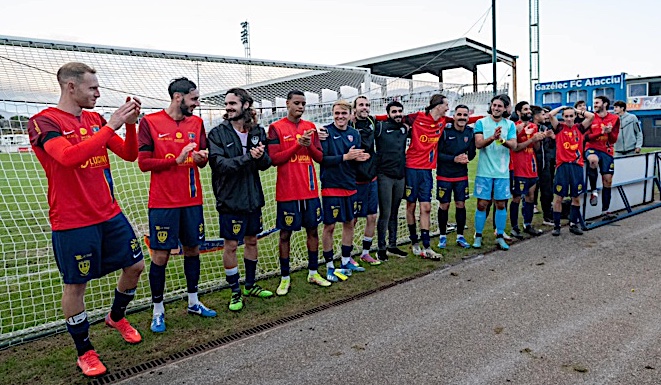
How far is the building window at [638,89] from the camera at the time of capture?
3238cm

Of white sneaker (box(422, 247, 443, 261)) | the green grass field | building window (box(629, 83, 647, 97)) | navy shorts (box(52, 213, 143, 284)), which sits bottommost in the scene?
white sneaker (box(422, 247, 443, 261))

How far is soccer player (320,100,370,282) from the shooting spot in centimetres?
516

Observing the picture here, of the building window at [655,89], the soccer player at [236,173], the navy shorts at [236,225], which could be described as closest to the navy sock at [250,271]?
the soccer player at [236,173]

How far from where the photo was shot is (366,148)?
219 inches

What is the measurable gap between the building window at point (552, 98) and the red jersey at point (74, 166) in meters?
30.8

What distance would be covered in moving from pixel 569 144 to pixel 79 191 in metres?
6.81

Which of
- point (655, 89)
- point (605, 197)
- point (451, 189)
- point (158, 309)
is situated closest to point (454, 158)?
point (451, 189)

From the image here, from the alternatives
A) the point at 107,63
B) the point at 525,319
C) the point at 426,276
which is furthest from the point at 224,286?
the point at 525,319

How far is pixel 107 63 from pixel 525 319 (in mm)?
4769

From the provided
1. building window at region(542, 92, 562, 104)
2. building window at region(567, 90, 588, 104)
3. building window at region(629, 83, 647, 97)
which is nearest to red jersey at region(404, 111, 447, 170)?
building window at region(567, 90, 588, 104)

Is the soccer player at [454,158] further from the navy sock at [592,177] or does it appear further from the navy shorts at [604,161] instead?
the navy shorts at [604,161]

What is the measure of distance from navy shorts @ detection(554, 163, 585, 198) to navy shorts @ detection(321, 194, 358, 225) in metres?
3.91

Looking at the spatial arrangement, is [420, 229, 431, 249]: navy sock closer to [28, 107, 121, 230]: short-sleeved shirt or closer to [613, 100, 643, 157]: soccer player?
[28, 107, 121, 230]: short-sleeved shirt

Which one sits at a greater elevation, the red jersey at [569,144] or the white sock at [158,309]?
the red jersey at [569,144]
